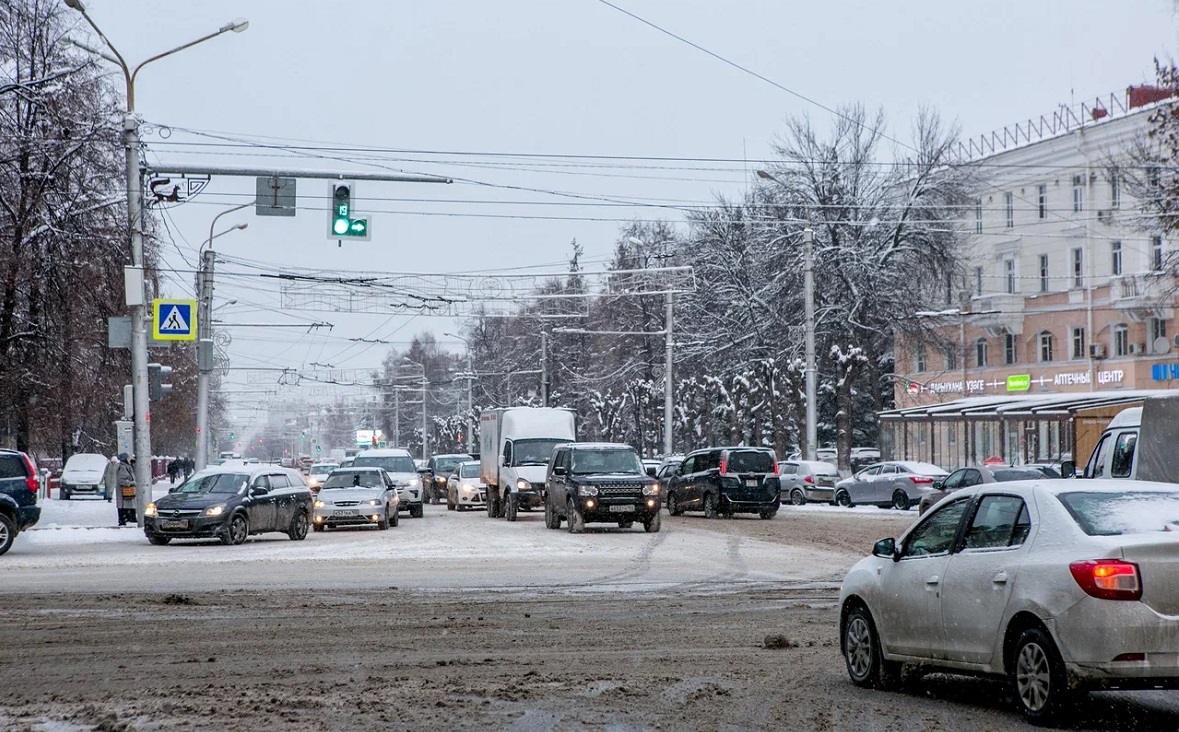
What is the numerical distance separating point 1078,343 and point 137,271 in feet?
148

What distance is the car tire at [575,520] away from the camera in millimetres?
31641

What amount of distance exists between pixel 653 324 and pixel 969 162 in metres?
20.5

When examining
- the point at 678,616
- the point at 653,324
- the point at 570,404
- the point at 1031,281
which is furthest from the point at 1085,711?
the point at 570,404

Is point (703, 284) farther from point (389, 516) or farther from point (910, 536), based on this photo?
point (910, 536)

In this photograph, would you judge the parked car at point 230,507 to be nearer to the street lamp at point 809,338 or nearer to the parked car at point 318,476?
the parked car at point 318,476

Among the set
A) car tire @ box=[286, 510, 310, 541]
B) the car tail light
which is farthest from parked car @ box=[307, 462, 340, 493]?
the car tail light

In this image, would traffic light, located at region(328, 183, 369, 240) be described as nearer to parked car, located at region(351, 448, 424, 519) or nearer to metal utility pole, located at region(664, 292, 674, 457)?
parked car, located at region(351, 448, 424, 519)

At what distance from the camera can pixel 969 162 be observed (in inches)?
2463

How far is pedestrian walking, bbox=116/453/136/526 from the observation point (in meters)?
33.2

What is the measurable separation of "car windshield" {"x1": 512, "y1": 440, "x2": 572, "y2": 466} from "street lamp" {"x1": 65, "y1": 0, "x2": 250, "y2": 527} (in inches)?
408

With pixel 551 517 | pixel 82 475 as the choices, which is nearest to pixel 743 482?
pixel 551 517

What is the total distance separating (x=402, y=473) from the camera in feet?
145

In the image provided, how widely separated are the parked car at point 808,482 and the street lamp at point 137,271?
25441 millimetres

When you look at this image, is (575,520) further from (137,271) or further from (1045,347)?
(1045,347)
